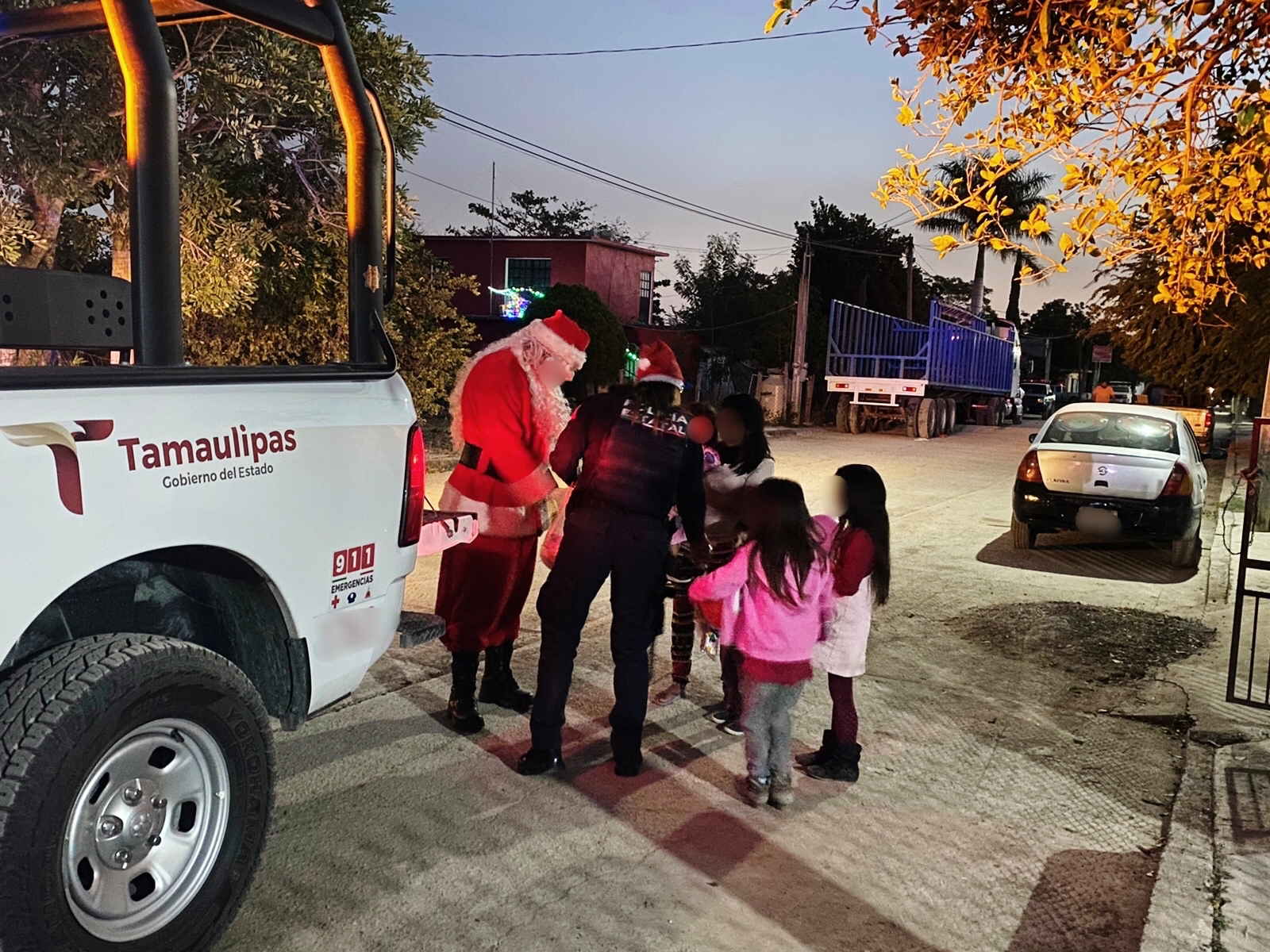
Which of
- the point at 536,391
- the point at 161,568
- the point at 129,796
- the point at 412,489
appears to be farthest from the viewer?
the point at 536,391

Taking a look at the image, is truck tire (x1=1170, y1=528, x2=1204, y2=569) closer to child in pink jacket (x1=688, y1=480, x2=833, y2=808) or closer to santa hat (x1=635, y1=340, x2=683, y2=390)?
child in pink jacket (x1=688, y1=480, x2=833, y2=808)

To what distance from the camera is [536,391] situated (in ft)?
15.8

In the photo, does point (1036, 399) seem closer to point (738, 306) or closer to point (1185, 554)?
point (738, 306)

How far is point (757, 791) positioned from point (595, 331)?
22.0 metres

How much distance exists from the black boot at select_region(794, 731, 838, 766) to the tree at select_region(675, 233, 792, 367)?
3037cm

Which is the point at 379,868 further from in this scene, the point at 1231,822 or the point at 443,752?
the point at 1231,822

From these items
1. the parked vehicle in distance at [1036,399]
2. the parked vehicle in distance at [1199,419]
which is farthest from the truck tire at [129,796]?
the parked vehicle in distance at [1036,399]

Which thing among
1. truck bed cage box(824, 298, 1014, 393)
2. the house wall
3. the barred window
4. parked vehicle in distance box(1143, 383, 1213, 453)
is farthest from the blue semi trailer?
the barred window

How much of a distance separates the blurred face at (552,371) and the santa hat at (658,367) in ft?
1.24

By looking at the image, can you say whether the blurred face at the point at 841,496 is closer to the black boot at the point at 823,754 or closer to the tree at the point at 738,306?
the black boot at the point at 823,754

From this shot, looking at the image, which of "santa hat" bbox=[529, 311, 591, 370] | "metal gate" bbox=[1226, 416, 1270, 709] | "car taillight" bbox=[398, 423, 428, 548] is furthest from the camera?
"metal gate" bbox=[1226, 416, 1270, 709]

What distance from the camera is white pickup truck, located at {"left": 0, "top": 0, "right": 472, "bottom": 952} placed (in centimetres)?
241

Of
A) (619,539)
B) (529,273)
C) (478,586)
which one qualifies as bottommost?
(478,586)

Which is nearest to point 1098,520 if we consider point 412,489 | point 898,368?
point 412,489
